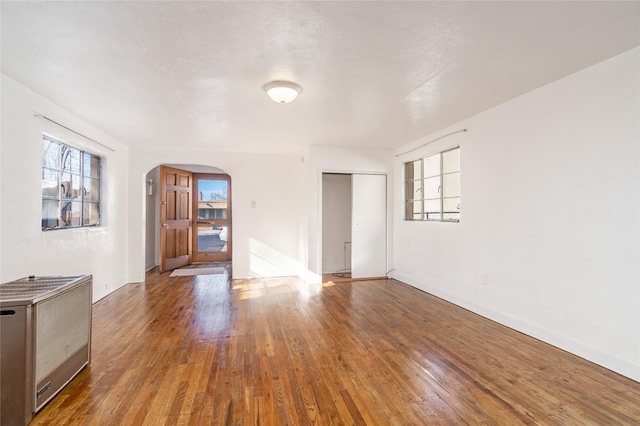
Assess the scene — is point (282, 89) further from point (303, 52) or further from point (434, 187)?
point (434, 187)

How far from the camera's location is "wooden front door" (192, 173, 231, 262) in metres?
7.51

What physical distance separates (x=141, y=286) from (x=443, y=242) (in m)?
5.05

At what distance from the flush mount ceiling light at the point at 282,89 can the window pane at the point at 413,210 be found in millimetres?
3221

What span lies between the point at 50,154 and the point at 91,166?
1126mm

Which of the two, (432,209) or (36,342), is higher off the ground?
(432,209)

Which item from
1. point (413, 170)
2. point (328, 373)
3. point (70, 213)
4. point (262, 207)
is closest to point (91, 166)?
point (70, 213)

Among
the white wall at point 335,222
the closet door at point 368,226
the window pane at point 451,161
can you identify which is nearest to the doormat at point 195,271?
the white wall at point 335,222

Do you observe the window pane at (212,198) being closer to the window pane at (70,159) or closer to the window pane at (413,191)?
the window pane at (70,159)

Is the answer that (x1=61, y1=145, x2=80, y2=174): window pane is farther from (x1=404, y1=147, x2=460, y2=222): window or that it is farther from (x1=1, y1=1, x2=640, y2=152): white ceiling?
(x1=404, y1=147, x2=460, y2=222): window

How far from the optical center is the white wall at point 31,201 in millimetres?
2605

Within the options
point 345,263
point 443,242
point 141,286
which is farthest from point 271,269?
point 443,242

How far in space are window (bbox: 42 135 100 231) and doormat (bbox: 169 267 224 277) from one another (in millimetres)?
2051

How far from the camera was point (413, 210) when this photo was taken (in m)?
5.39

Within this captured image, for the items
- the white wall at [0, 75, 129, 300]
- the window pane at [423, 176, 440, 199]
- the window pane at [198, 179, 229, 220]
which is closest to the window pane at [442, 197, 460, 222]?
the window pane at [423, 176, 440, 199]
